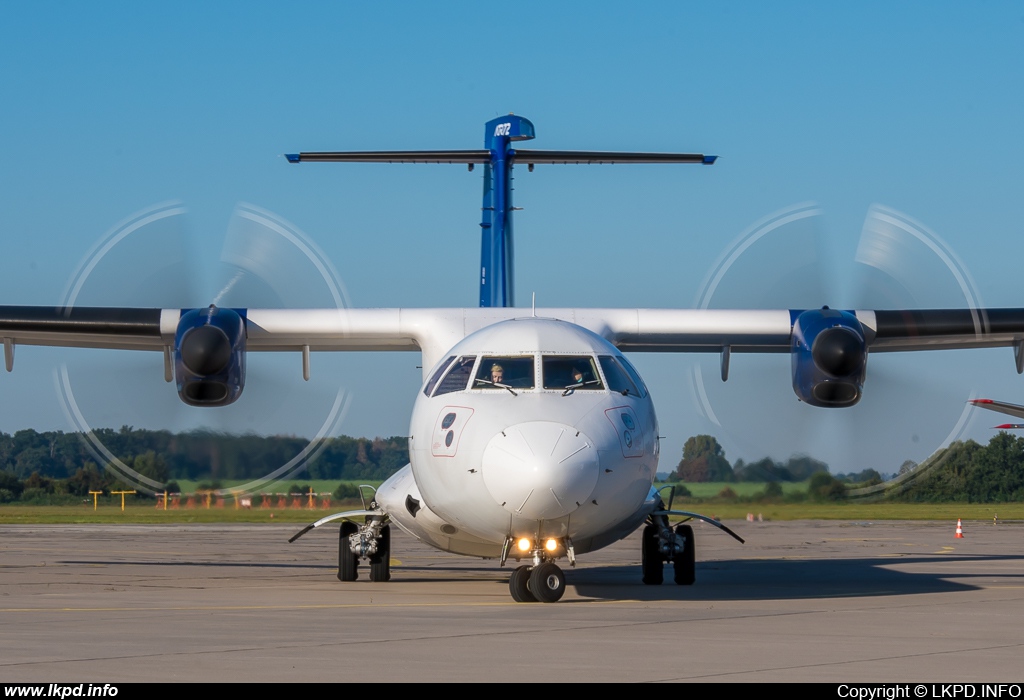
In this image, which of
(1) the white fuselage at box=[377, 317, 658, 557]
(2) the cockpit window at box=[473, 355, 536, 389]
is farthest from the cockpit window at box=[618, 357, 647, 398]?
(2) the cockpit window at box=[473, 355, 536, 389]

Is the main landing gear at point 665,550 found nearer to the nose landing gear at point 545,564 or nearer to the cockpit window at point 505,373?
the nose landing gear at point 545,564

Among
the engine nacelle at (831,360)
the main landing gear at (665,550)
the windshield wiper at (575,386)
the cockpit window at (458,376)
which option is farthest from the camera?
the main landing gear at (665,550)

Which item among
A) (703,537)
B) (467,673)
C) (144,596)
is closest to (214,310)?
(144,596)

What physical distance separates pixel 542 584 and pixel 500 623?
186 cm

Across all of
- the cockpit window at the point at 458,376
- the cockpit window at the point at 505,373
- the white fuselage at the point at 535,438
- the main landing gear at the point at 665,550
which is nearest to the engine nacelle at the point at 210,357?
the white fuselage at the point at 535,438

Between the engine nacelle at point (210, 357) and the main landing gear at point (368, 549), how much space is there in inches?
92.3

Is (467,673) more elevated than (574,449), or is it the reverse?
(574,449)

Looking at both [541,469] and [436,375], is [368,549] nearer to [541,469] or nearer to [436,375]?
[436,375]

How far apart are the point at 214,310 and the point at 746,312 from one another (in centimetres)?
676

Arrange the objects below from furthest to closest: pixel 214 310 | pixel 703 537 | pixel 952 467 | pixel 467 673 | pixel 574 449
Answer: pixel 952 467, pixel 703 537, pixel 214 310, pixel 574 449, pixel 467 673

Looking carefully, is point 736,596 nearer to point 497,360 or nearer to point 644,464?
point 644,464

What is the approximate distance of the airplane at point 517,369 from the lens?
467 inches

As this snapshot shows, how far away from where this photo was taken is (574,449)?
451 inches

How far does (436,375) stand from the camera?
45.7ft
